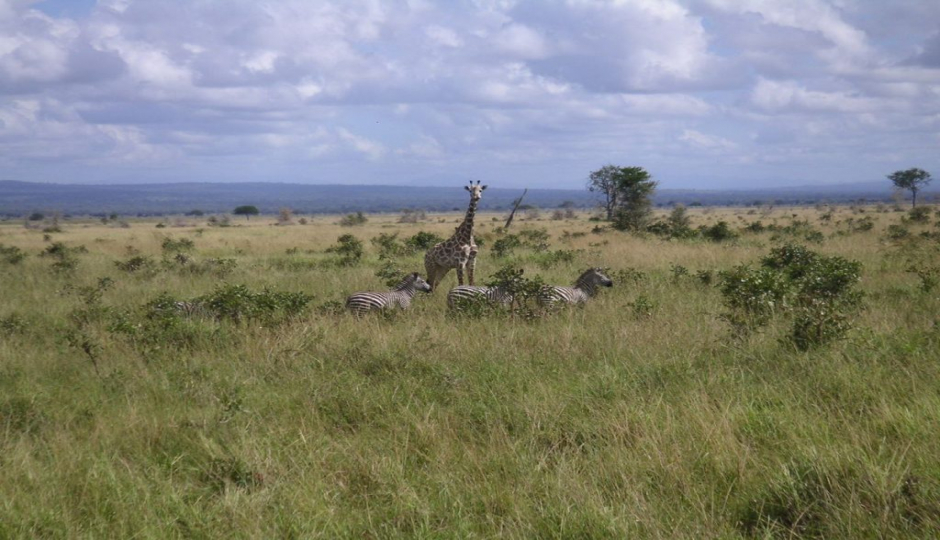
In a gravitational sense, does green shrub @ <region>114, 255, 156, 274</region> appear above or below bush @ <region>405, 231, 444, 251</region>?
below

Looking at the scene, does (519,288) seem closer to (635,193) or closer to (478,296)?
(478,296)

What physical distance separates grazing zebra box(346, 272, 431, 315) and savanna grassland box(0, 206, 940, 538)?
0.75 meters

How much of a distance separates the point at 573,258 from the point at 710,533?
47.4 ft

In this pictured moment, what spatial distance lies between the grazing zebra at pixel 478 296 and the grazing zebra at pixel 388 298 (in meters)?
0.85

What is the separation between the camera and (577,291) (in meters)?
10.9

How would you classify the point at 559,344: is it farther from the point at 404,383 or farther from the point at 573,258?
the point at 573,258

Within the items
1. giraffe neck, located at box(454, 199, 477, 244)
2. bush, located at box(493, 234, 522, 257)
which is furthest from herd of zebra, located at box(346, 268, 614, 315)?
bush, located at box(493, 234, 522, 257)

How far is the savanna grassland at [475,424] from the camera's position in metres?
4.19

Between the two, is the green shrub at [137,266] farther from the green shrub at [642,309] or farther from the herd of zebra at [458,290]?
the green shrub at [642,309]

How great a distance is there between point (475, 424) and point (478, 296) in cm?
442

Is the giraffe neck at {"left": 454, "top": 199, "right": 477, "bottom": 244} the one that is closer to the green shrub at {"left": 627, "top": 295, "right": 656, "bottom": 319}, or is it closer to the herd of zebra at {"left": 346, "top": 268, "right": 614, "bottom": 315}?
the herd of zebra at {"left": 346, "top": 268, "right": 614, "bottom": 315}

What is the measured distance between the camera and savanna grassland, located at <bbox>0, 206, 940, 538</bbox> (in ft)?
13.7

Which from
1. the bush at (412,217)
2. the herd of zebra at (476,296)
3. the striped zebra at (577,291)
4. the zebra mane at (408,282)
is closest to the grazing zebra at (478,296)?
the herd of zebra at (476,296)

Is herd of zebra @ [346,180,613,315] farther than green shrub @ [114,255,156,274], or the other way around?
green shrub @ [114,255,156,274]
